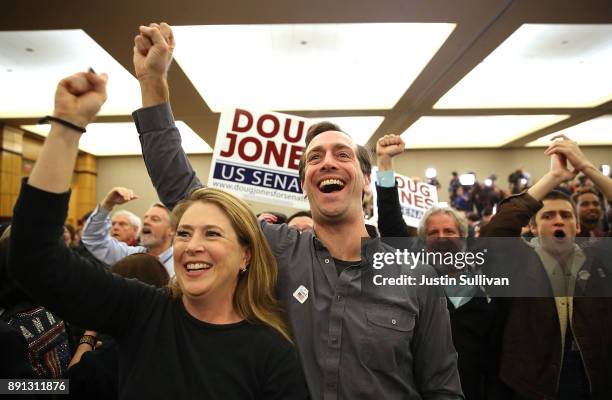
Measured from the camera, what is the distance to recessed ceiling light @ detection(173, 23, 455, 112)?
628 cm

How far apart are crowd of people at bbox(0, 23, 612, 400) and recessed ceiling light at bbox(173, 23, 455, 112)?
4.94 meters

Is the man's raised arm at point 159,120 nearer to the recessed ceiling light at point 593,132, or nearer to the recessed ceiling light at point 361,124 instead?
the recessed ceiling light at point 361,124

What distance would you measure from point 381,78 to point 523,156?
779 cm

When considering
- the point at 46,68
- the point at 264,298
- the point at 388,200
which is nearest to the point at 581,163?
the point at 388,200

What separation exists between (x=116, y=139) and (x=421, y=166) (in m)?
→ 8.67

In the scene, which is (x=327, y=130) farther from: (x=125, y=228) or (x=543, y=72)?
(x=543, y=72)

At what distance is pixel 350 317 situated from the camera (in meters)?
1.25

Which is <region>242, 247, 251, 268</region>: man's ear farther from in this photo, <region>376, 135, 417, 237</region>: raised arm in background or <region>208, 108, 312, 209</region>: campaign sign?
<region>208, 108, 312, 209</region>: campaign sign

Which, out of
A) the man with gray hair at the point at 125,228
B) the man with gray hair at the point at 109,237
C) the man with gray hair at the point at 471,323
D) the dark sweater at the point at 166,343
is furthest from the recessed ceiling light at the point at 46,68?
the dark sweater at the point at 166,343

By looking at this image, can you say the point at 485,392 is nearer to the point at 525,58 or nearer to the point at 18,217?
the point at 18,217

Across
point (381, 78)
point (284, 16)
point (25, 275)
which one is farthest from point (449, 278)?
point (381, 78)

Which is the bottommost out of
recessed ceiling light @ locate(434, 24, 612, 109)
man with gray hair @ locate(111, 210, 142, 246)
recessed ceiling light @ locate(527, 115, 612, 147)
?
man with gray hair @ locate(111, 210, 142, 246)

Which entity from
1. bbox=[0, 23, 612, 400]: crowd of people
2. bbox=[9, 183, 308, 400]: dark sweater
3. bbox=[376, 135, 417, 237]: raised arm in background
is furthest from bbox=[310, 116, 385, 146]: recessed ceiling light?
bbox=[9, 183, 308, 400]: dark sweater

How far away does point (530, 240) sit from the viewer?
6.57ft
